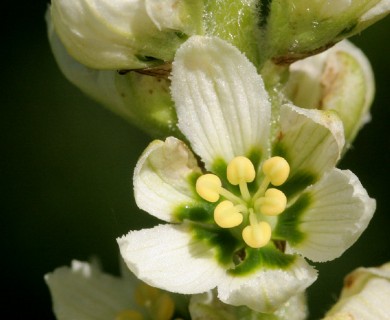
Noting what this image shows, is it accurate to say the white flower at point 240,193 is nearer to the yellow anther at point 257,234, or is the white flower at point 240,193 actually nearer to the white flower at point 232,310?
the yellow anther at point 257,234

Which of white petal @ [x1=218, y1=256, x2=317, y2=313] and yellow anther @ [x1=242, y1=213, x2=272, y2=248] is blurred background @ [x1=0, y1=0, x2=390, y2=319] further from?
white petal @ [x1=218, y1=256, x2=317, y2=313]

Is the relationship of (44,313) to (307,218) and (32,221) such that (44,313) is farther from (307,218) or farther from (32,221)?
(307,218)

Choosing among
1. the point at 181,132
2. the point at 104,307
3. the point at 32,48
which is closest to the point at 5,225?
the point at 32,48

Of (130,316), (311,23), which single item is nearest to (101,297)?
(130,316)

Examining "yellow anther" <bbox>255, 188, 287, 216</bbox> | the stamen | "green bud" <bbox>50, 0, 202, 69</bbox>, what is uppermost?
"green bud" <bbox>50, 0, 202, 69</bbox>

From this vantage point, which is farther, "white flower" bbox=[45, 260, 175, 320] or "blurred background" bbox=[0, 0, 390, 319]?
"blurred background" bbox=[0, 0, 390, 319]

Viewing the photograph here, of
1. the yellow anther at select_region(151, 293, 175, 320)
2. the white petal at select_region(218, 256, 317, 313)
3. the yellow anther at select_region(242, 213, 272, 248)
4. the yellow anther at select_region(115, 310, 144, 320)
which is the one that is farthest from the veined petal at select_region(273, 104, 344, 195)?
the yellow anther at select_region(115, 310, 144, 320)
